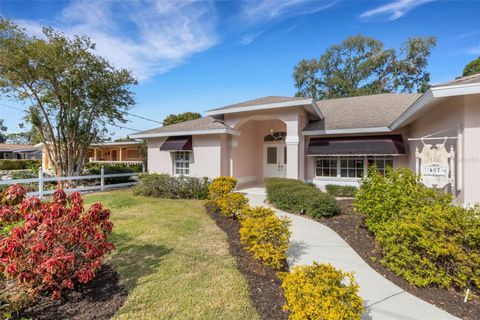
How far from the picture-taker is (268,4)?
31.5ft

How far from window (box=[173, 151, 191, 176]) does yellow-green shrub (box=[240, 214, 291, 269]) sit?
10048 millimetres

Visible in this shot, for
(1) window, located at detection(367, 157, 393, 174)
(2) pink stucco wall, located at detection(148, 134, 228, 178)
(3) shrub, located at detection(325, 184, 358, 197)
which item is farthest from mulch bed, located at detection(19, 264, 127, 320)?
(1) window, located at detection(367, 157, 393, 174)

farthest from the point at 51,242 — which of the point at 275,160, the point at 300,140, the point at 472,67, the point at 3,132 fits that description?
the point at 3,132

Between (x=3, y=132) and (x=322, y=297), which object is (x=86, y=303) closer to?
(x=322, y=297)

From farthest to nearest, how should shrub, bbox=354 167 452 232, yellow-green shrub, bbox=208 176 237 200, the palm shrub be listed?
yellow-green shrub, bbox=208 176 237 200
shrub, bbox=354 167 452 232
the palm shrub

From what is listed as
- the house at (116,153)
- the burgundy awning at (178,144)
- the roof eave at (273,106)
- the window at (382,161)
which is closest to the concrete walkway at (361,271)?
the roof eave at (273,106)

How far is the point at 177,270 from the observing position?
4.43m

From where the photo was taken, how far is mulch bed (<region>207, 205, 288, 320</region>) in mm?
3248

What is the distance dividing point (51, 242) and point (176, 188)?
8442mm

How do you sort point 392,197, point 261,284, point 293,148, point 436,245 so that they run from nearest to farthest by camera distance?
point 436,245
point 261,284
point 392,197
point 293,148

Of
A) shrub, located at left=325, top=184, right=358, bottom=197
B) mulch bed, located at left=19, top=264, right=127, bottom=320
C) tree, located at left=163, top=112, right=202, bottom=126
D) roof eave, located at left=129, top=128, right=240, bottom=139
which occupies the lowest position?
mulch bed, located at left=19, top=264, right=127, bottom=320

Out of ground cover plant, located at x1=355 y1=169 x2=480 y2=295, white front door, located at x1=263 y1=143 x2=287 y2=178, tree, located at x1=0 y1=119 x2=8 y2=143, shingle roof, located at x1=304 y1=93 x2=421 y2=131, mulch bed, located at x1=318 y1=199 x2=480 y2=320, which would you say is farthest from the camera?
tree, located at x1=0 y1=119 x2=8 y2=143

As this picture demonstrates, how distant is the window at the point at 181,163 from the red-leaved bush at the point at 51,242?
390 inches

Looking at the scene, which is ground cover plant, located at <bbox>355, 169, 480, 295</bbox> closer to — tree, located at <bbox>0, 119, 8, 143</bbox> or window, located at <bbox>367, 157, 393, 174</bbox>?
window, located at <bbox>367, 157, 393, 174</bbox>
